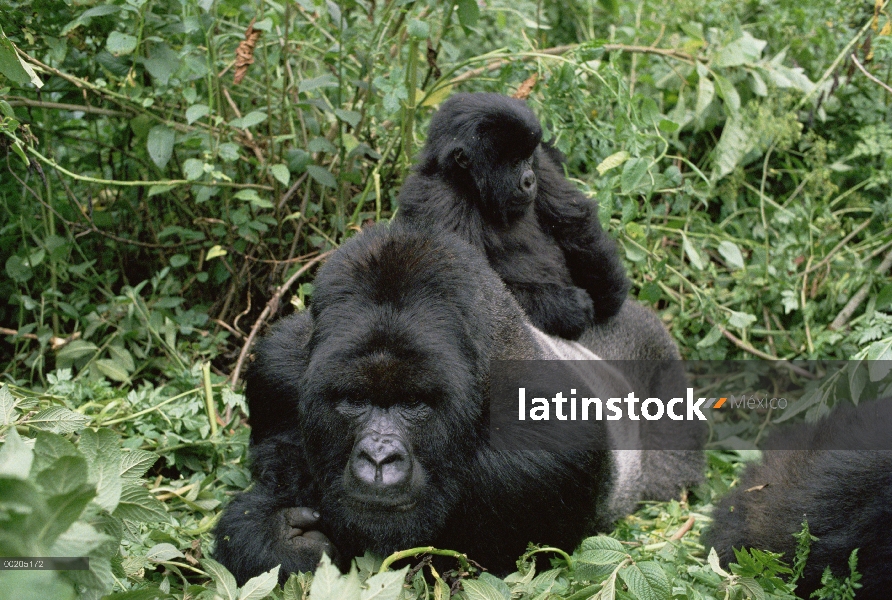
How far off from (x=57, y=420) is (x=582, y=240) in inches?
91.8

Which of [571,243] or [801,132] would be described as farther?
[801,132]

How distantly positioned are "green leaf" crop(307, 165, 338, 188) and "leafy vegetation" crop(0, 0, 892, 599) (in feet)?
0.04

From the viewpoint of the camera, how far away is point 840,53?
5.16m

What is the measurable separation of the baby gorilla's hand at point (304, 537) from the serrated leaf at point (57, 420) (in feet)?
2.28

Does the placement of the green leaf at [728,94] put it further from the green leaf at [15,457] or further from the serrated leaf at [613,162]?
the green leaf at [15,457]

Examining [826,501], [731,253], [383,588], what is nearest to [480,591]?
[383,588]

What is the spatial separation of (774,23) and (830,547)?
3739 mm

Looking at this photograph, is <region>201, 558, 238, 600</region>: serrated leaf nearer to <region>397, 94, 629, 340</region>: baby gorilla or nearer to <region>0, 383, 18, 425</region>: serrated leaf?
<region>0, 383, 18, 425</region>: serrated leaf

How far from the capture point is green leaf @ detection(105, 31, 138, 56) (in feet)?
12.5

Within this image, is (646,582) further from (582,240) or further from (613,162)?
(613,162)

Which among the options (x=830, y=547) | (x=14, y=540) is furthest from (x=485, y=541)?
(x=14, y=540)

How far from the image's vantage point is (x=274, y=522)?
9.63 feet

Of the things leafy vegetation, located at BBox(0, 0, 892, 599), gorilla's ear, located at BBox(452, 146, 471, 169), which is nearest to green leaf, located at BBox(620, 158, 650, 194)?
leafy vegetation, located at BBox(0, 0, 892, 599)

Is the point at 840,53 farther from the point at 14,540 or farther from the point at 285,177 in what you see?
the point at 14,540
